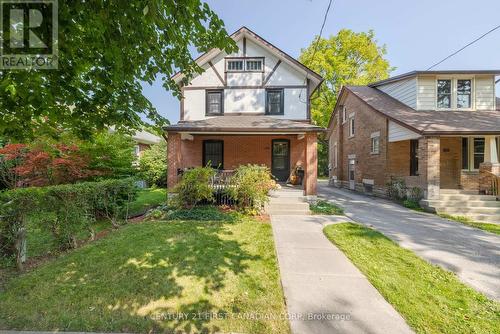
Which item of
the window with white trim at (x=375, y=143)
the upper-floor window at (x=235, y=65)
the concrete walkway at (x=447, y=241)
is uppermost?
→ the upper-floor window at (x=235, y=65)

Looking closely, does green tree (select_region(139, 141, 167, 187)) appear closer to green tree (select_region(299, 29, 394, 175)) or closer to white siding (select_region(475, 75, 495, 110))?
green tree (select_region(299, 29, 394, 175))

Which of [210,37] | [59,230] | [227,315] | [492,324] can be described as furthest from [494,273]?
[59,230]

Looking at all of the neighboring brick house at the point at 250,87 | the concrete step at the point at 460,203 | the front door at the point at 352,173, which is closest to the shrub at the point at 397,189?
the concrete step at the point at 460,203

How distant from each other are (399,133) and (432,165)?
94.8 inches

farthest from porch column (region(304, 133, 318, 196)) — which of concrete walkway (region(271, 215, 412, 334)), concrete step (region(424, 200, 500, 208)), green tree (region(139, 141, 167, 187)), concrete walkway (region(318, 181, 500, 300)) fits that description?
green tree (region(139, 141, 167, 187))

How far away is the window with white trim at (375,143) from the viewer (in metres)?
13.1

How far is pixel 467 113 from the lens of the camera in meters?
11.3

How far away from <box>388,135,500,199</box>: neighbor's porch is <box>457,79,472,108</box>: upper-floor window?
6.87 ft

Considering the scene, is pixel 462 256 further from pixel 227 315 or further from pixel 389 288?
pixel 227 315

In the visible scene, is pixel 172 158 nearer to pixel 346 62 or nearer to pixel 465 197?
pixel 465 197

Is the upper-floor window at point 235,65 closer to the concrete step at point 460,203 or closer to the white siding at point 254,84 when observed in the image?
the white siding at point 254,84

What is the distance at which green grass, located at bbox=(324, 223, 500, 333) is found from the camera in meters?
2.73

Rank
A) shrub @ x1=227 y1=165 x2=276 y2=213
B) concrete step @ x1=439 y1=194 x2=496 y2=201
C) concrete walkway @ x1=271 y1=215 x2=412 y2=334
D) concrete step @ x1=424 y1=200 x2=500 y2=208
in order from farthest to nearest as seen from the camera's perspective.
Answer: concrete step @ x1=439 y1=194 x2=496 y2=201
concrete step @ x1=424 y1=200 x2=500 y2=208
shrub @ x1=227 y1=165 x2=276 y2=213
concrete walkway @ x1=271 y1=215 x2=412 y2=334

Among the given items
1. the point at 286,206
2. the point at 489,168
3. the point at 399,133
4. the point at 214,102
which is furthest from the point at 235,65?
the point at 489,168
